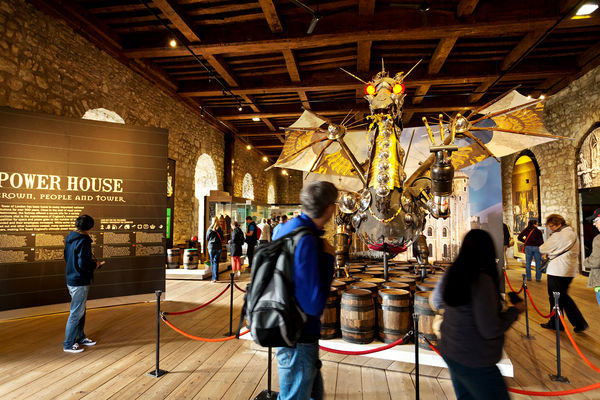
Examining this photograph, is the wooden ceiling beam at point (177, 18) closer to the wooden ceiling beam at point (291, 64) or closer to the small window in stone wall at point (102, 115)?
the wooden ceiling beam at point (291, 64)

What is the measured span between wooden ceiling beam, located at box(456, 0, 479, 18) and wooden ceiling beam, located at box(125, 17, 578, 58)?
0.50 feet

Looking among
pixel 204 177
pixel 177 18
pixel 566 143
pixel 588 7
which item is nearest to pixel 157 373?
pixel 177 18

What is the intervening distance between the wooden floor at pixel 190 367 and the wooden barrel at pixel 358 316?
0.96 ft

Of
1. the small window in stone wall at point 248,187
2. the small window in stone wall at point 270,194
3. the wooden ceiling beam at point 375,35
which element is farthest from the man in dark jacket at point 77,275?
the small window in stone wall at point 270,194

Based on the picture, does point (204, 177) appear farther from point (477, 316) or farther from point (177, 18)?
point (477, 316)

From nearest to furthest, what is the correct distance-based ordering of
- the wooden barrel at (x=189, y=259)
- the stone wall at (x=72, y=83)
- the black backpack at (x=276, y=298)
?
the black backpack at (x=276, y=298) < the stone wall at (x=72, y=83) < the wooden barrel at (x=189, y=259)

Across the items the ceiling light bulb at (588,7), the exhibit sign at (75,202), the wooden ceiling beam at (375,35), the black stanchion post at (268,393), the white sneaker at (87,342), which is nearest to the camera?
the black stanchion post at (268,393)

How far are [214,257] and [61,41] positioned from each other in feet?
16.8

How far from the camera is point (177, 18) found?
549cm

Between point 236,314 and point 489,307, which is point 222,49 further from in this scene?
point 489,307

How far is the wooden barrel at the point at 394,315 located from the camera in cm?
317

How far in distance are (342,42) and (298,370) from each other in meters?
5.94

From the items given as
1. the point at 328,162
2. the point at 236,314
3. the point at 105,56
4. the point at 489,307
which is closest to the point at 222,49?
the point at 105,56

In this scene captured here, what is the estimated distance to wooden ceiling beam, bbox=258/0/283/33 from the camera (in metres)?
5.18
